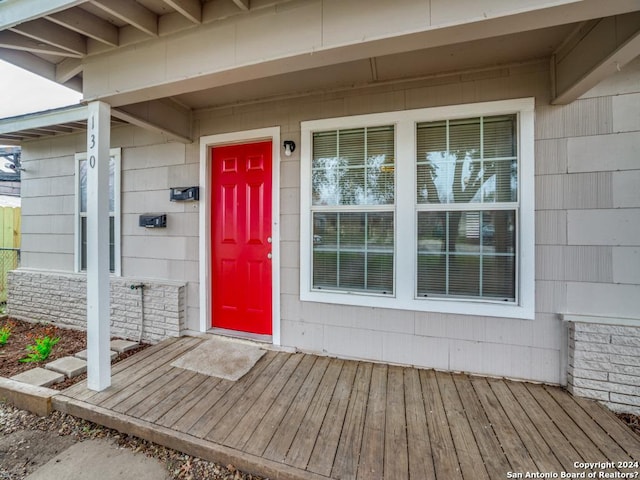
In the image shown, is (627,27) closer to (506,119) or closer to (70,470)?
(506,119)

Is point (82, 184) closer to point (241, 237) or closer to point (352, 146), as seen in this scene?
point (241, 237)

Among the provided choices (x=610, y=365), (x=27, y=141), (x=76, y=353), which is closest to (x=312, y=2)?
(x=610, y=365)

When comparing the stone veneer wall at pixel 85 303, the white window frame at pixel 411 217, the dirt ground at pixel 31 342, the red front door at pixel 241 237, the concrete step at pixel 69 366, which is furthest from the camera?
the stone veneer wall at pixel 85 303

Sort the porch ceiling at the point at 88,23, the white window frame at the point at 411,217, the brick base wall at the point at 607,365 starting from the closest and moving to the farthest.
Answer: the porch ceiling at the point at 88,23, the brick base wall at the point at 607,365, the white window frame at the point at 411,217

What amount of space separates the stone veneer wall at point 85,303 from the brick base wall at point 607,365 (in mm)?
3543

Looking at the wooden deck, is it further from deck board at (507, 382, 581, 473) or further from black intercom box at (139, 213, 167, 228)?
black intercom box at (139, 213, 167, 228)

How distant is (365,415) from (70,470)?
173 centimetres

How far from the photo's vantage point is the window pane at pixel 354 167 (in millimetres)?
2533

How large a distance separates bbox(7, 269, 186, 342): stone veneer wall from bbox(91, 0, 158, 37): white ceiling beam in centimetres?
230

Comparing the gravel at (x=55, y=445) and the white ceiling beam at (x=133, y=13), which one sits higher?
the white ceiling beam at (x=133, y=13)

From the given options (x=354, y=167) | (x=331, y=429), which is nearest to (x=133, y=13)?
(x=354, y=167)

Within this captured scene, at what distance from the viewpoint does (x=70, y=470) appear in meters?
1.59

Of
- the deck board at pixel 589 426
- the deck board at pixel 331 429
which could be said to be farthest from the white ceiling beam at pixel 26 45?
the deck board at pixel 589 426

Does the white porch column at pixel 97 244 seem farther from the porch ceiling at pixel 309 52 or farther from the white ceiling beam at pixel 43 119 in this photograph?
the white ceiling beam at pixel 43 119
